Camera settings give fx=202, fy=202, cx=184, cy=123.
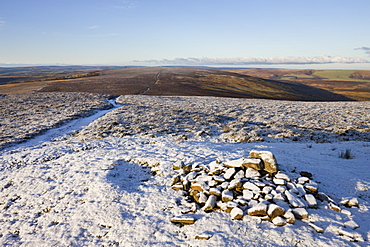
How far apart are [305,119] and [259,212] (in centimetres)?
1748

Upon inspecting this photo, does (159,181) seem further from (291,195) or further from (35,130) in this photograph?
(35,130)

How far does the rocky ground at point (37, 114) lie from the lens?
16536 mm

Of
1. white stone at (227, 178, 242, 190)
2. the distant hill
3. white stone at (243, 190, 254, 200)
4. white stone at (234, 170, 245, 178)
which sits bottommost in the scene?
white stone at (243, 190, 254, 200)

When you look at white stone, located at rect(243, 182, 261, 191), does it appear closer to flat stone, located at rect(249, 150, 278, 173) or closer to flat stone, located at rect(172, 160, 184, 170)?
flat stone, located at rect(249, 150, 278, 173)

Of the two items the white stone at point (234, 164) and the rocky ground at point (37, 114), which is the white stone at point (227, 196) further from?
the rocky ground at point (37, 114)

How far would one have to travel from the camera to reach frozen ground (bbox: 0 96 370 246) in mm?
5504

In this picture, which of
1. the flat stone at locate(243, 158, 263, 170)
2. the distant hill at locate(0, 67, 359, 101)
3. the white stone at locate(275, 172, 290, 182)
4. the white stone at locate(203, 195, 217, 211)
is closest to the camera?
the white stone at locate(203, 195, 217, 211)

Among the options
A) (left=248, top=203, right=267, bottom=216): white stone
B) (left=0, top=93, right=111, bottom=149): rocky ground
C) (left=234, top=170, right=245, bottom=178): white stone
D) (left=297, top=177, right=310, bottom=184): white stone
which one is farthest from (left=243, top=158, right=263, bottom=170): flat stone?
(left=0, top=93, right=111, bottom=149): rocky ground

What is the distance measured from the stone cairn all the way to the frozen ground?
9.6 inches

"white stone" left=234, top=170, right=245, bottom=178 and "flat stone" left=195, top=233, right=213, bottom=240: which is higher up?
"white stone" left=234, top=170, right=245, bottom=178

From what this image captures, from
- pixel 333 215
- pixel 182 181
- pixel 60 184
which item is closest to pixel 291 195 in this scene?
pixel 333 215

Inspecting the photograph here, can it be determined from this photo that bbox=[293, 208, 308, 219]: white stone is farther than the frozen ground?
Yes

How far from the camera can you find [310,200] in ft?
20.6

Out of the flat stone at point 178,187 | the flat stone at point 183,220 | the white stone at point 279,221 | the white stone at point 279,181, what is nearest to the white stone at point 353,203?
the white stone at point 279,181
